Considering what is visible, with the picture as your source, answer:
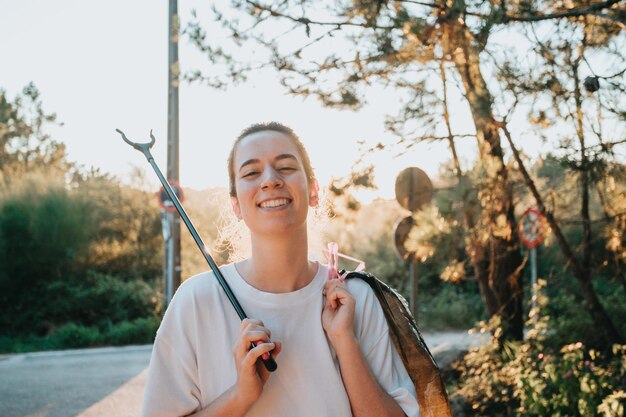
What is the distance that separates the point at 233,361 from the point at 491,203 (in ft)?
14.0

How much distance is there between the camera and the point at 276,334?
94.9 inches

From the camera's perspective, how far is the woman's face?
8.14 ft

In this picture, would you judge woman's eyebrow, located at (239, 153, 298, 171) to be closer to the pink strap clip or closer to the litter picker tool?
the litter picker tool

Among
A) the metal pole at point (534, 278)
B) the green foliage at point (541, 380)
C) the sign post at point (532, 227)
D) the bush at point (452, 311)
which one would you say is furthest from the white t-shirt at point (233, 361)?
the bush at point (452, 311)

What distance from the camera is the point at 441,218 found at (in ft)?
19.6

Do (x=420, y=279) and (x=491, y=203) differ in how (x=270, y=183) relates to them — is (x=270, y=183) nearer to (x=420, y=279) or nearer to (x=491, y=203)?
(x=491, y=203)

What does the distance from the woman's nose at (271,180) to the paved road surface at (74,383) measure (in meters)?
6.60

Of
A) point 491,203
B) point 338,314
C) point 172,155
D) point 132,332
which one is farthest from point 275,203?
point 132,332

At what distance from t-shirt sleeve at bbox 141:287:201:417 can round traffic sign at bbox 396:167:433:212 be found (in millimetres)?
6041

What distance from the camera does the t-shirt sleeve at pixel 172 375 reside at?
7.54 feet

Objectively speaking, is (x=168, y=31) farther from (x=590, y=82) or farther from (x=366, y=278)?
(x=366, y=278)

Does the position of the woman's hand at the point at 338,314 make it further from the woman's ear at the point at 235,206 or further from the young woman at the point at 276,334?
the woman's ear at the point at 235,206

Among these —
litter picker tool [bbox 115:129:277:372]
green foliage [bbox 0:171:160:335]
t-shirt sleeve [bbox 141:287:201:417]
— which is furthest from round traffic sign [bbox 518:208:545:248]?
green foliage [bbox 0:171:160:335]

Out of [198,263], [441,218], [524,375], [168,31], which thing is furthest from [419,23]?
[198,263]
